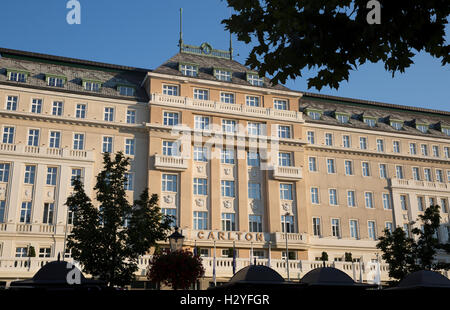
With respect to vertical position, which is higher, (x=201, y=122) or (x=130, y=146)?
(x=201, y=122)

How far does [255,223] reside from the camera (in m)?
48.7

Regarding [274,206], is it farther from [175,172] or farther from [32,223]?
[32,223]

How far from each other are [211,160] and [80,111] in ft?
45.4

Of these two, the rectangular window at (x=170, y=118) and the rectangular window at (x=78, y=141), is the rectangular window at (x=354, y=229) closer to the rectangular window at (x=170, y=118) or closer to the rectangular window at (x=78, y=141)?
the rectangular window at (x=170, y=118)

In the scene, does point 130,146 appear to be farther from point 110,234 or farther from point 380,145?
point 380,145

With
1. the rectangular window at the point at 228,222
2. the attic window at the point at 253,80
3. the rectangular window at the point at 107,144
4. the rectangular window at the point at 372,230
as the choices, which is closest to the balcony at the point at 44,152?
the rectangular window at the point at 107,144

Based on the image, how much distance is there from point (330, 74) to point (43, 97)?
4330cm

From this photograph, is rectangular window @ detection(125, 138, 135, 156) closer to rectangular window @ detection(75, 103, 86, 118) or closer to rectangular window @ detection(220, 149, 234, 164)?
rectangular window @ detection(75, 103, 86, 118)

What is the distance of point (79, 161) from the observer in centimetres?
4525

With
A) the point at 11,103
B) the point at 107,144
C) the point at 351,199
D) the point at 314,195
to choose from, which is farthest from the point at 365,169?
the point at 11,103

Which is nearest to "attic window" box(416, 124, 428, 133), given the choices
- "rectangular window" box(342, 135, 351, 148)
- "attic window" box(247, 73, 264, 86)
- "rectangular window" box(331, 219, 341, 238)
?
"rectangular window" box(342, 135, 351, 148)

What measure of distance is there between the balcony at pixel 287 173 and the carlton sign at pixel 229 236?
20.8 ft

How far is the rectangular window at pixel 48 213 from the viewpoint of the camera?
43219 mm

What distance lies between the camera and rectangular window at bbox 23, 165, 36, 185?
43.8 meters
